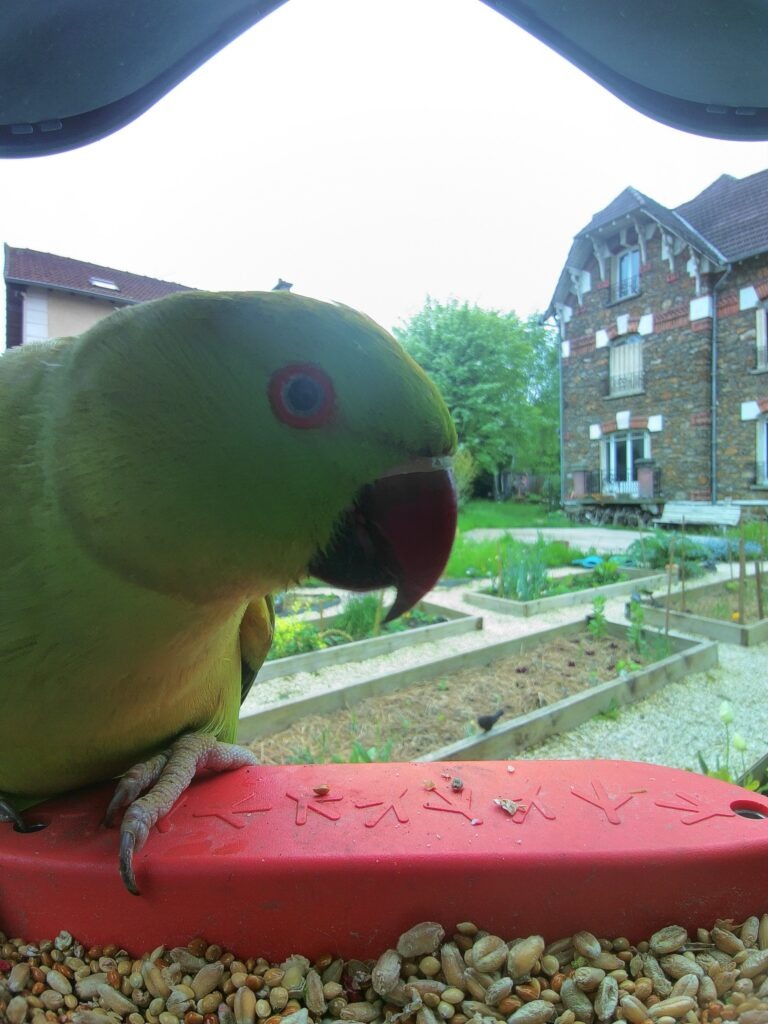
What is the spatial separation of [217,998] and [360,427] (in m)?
0.67

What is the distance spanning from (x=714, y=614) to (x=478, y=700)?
2.08 metres

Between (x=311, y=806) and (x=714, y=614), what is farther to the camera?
(x=714, y=614)

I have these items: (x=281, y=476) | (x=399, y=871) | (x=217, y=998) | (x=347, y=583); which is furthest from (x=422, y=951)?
(x=281, y=476)

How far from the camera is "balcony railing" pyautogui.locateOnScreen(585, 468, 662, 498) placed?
158 inches

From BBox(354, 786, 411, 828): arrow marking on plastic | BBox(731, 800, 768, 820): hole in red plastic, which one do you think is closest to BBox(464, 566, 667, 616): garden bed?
BBox(731, 800, 768, 820): hole in red plastic

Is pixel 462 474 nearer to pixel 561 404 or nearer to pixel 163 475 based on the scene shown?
pixel 163 475

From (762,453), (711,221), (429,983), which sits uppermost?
(711,221)

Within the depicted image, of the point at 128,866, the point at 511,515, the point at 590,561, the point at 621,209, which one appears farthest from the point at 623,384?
the point at 128,866

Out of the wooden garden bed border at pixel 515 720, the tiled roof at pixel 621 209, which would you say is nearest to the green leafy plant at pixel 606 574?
the wooden garden bed border at pixel 515 720

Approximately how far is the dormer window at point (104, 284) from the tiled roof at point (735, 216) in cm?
289

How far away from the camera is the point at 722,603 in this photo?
3.91 metres

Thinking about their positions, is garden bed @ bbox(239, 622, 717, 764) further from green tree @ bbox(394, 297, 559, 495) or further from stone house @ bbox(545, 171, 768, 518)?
stone house @ bbox(545, 171, 768, 518)

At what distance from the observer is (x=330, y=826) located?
0.72 m

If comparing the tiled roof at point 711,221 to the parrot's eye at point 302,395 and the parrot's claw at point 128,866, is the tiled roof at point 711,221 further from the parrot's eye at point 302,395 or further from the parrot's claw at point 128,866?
the parrot's claw at point 128,866
